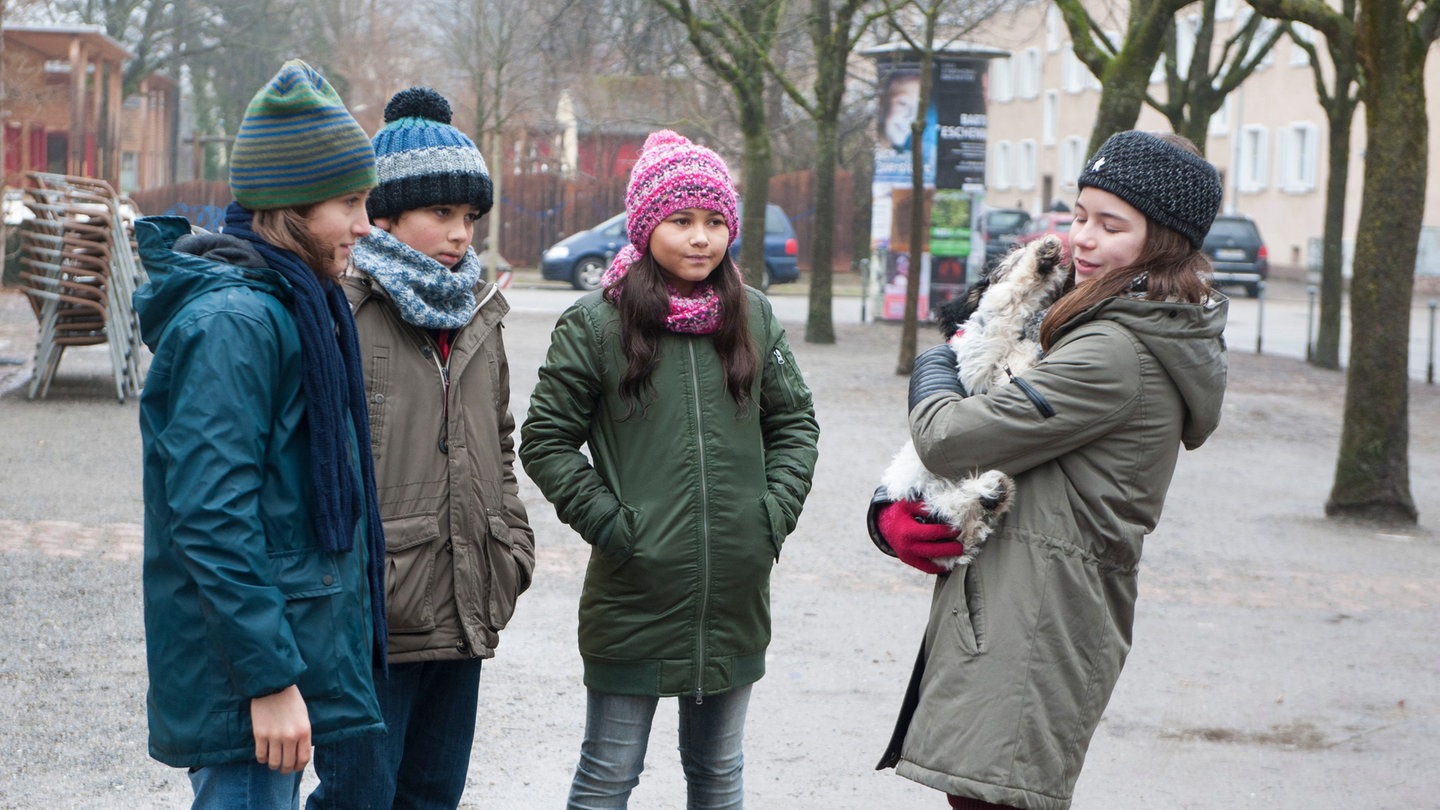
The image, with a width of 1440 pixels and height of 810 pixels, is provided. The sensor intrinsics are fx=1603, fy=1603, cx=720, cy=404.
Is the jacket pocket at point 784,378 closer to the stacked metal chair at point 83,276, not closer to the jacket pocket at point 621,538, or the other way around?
the jacket pocket at point 621,538

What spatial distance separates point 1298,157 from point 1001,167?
2162cm

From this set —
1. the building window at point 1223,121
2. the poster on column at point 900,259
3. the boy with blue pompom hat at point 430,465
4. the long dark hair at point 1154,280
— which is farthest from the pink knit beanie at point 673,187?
the building window at point 1223,121

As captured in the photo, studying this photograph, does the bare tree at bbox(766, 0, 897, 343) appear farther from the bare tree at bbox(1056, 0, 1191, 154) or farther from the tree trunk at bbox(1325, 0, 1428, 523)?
the tree trunk at bbox(1325, 0, 1428, 523)

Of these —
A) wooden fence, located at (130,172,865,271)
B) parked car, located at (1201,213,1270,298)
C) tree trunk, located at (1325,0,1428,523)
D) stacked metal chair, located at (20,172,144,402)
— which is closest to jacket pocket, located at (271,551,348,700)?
tree trunk, located at (1325,0,1428,523)

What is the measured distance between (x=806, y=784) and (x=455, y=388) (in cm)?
201

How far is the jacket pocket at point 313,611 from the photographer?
2.58m

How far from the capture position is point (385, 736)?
3154mm

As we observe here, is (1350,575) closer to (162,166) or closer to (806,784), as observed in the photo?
(806,784)

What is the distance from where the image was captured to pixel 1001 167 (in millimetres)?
64688

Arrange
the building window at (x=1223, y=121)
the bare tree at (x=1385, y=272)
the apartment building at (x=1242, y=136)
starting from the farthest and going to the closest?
the building window at (x=1223, y=121) → the apartment building at (x=1242, y=136) → the bare tree at (x=1385, y=272)

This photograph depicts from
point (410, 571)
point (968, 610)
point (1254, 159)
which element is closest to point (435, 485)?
point (410, 571)

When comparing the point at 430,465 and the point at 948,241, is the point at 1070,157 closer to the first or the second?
the point at 948,241

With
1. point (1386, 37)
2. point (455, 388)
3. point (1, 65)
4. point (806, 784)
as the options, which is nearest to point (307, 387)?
point (455, 388)

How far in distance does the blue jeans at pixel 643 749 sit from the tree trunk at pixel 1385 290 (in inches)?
268
